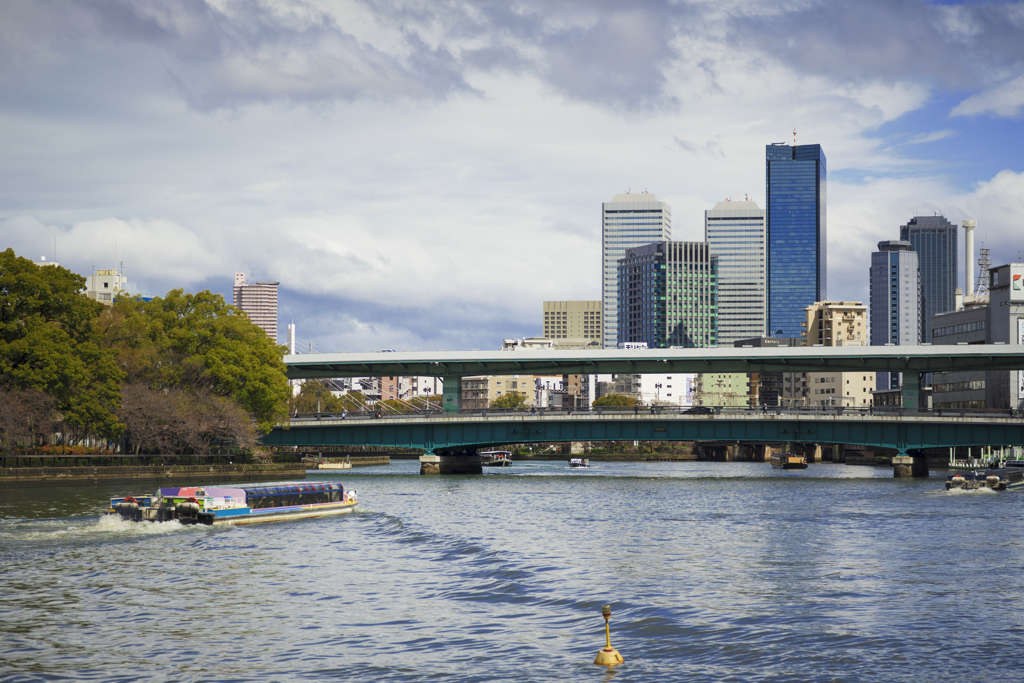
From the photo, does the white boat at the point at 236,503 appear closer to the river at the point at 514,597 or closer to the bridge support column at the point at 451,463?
the river at the point at 514,597

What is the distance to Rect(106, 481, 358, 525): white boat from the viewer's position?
2140 inches

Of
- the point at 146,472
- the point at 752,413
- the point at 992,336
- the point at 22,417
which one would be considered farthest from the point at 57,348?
the point at 992,336

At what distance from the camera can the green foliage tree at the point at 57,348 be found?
82.2 metres

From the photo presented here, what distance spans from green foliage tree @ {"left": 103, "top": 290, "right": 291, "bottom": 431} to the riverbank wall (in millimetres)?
4928

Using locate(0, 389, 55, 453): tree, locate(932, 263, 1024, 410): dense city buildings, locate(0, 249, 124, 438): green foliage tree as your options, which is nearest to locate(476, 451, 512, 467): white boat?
locate(932, 263, 1024, 410): dense city buildings

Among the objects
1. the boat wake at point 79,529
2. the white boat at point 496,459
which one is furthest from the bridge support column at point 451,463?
the boat wake at point 79,529

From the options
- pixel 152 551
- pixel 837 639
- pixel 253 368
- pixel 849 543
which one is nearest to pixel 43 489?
pixel 253 368

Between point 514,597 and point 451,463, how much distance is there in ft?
278

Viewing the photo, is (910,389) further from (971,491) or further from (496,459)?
(496,459)

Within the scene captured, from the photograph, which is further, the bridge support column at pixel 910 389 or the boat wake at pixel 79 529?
the bridge support column at pixel 910 389

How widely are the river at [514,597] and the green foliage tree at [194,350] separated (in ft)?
118

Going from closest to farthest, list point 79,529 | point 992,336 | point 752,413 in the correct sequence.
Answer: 1. point 79,529
2. point 752,413
3. point 992,336

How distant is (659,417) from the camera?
104 metres

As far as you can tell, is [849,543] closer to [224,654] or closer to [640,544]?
[640,544]
